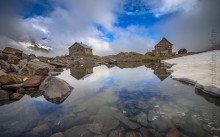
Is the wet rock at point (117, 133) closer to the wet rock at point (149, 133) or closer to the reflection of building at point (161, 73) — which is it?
the wet rock at point (149, 133)

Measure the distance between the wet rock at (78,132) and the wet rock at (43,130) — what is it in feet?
2.04

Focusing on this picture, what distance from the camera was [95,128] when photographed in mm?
4977

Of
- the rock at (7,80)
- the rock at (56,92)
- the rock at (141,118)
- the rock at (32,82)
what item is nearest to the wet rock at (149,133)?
the rock at (141,118)

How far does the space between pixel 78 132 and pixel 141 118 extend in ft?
8.59

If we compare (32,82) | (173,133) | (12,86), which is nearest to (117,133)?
(173,133)

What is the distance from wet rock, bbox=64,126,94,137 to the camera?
4.61 m

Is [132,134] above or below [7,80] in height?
below

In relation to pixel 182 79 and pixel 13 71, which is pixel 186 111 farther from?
pixel 13 71

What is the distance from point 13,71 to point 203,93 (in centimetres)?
1828

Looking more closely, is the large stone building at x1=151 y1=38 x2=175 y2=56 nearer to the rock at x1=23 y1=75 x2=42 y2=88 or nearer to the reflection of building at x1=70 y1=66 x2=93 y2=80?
the reflection of building at x1=70 y1=66 x2=93 y2=80

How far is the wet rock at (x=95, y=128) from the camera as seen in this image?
15.7 feet

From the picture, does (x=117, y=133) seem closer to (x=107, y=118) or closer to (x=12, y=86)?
(x=107, y=118)

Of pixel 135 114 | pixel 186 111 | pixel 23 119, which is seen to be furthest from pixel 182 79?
pixel 23 119

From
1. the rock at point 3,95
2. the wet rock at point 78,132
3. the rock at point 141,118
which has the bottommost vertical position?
the wet rock at point 78,132
